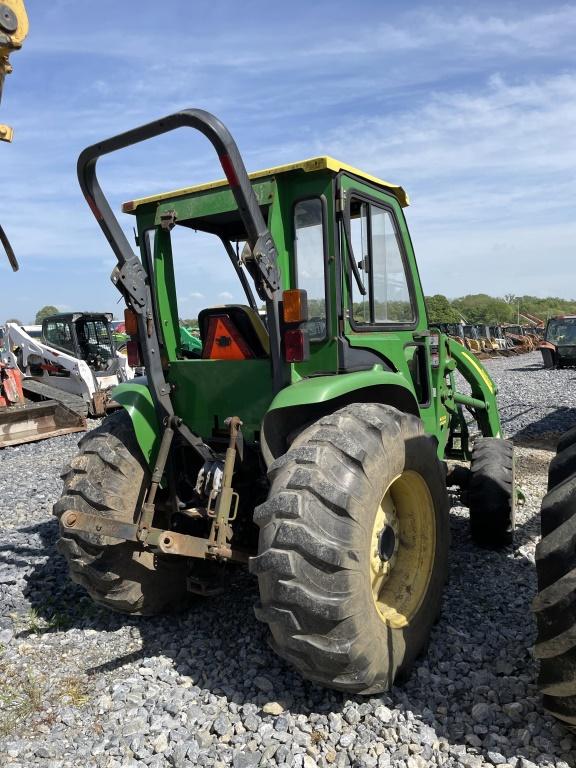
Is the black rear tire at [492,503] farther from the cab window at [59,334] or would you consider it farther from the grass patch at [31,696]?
the cab window at [59,334]

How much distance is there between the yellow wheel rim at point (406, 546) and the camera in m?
3.25

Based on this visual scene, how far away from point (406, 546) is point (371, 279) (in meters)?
1.56

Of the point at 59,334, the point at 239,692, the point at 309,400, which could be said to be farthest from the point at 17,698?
the point at 59,334

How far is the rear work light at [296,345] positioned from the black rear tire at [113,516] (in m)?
1.18

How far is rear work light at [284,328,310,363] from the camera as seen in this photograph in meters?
2.97

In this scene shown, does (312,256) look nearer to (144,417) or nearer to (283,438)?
Result: (283,438)

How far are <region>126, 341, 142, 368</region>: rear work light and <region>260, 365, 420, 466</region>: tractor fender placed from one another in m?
0.99

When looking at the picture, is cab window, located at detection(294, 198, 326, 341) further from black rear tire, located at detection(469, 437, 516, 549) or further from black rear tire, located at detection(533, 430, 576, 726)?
black rear tire, located at detection(469, 437, 516, 549)

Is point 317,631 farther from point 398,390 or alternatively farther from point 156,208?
point 156,208

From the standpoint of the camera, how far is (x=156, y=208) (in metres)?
3.79

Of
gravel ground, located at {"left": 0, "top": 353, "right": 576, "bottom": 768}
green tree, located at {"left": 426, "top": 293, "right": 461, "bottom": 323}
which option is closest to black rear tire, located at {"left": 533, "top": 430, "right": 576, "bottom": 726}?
gravel ground, located at {"left": 0, "top": 353, "right": 576, "bottom": 768}

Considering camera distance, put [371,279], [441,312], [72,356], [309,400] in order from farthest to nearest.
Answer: [441,312]
[72,356]
[371,279]
[309,400]

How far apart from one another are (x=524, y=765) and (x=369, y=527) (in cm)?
105

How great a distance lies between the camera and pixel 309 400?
2.79m
